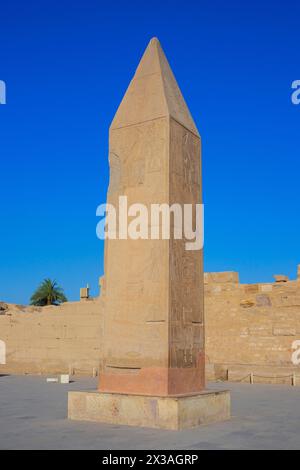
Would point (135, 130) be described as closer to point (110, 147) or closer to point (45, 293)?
point (110, 147)

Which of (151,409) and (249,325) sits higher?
(249,325)

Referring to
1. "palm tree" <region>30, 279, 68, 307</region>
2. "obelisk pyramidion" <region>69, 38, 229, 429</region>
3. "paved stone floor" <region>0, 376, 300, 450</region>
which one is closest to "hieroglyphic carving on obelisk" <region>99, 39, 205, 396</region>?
"obelisk pyramidion" <region>69, 38, 229, 429</region>

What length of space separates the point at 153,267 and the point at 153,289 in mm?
222

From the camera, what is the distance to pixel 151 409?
5246 mm

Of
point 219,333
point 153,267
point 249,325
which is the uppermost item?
point 153,267

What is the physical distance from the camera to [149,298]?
18.4 feet

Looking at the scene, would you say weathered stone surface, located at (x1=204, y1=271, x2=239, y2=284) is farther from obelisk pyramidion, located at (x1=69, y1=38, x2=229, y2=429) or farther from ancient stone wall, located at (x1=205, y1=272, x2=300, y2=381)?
obelisk pyramidion, located at (x1=69, y1=38, x2=229, y2=429)

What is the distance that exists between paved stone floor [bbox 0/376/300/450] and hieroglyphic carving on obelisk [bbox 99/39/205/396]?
60 centimetres

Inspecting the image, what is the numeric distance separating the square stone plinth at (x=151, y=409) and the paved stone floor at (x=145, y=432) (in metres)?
0.12

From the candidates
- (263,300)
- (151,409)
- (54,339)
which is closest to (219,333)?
(263,300)

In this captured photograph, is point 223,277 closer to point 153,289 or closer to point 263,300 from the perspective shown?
point 263,300

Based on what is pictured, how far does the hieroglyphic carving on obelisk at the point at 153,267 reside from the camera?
18.2ft

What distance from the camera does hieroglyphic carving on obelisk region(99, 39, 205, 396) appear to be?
18.2 ft
